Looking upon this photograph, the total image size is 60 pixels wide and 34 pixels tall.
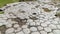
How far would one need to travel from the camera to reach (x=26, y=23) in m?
2.39

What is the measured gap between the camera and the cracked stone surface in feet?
7.00

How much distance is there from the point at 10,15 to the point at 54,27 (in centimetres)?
125

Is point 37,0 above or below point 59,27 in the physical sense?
above

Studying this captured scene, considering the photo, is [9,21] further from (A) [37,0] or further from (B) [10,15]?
(A) [37,0]

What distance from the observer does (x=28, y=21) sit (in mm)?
2479

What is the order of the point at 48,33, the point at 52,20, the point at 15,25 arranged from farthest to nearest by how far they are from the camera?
the point at 52,20 < the point at 15,25 < the point at 48,33

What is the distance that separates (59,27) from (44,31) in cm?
42

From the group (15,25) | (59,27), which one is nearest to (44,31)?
(59,27)

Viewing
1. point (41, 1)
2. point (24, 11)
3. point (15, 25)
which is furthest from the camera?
point (41, 1)

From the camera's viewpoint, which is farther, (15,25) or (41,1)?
(41,1)

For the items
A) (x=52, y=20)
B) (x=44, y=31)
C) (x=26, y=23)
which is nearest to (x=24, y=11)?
(x=26, y=23)

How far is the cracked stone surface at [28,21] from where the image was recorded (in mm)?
2133

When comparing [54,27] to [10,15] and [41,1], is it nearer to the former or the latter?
[10,15]

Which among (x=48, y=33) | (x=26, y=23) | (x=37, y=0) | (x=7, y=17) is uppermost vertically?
(x=37, y=0)
